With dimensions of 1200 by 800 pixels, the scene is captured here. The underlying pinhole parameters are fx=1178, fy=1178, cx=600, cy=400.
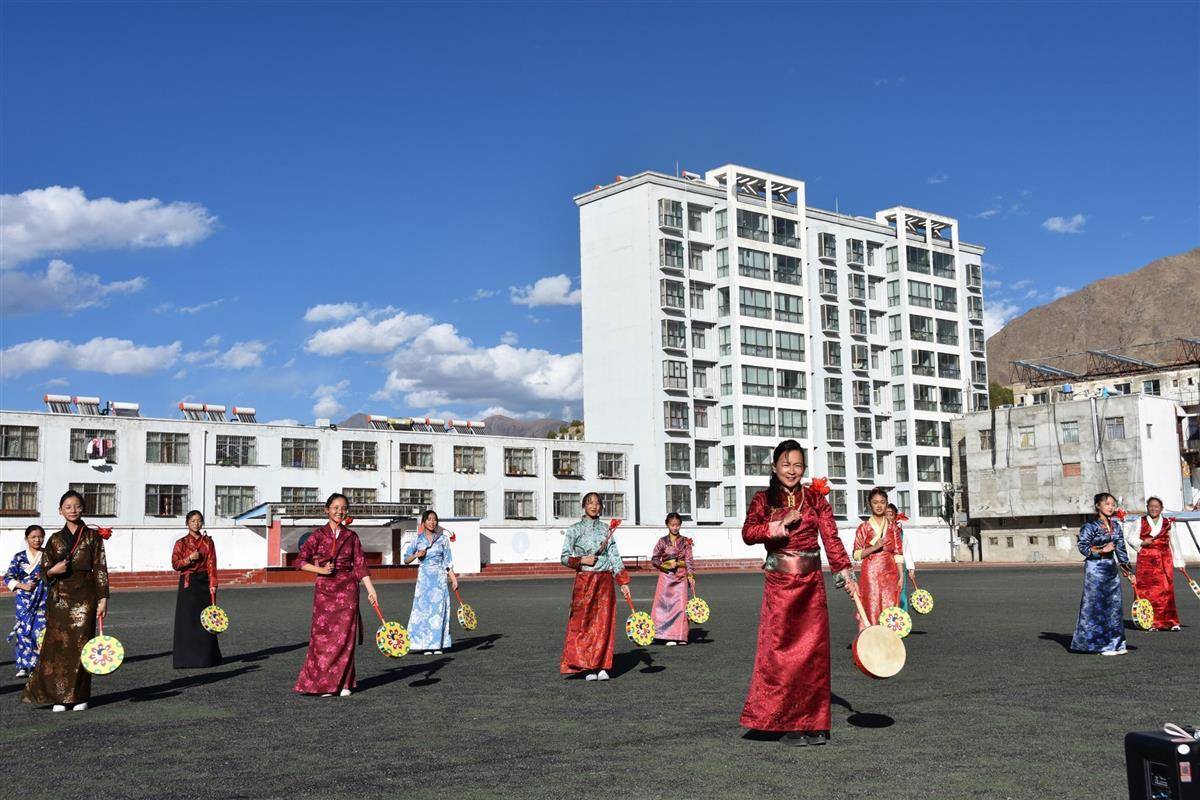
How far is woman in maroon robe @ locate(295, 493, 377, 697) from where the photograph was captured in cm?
1259

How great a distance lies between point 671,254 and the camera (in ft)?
263

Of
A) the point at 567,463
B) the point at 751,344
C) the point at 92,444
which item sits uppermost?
the point at 751,344

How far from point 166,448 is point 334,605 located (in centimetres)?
5457

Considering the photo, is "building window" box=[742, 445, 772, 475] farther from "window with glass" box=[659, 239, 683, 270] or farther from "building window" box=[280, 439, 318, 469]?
"building window" box=[280, 439, 318, 469]

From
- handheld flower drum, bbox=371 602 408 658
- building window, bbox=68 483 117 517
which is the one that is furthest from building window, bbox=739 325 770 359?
handheld flower drum, bbox=371 602 408 658

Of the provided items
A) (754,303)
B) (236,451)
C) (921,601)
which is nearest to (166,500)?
(236,451)

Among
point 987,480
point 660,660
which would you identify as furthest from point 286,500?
point 660,660

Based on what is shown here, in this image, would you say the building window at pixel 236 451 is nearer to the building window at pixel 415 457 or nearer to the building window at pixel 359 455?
the building window at pixel 359 455

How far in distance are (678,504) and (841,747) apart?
6969 centimetres

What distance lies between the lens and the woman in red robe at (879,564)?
16797mm

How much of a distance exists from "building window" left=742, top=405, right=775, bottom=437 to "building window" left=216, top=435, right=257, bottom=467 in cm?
3281

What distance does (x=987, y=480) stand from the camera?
82062mm

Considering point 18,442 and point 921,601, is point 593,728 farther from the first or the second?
point 18,442

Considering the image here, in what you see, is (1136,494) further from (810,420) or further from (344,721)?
(344,721)
